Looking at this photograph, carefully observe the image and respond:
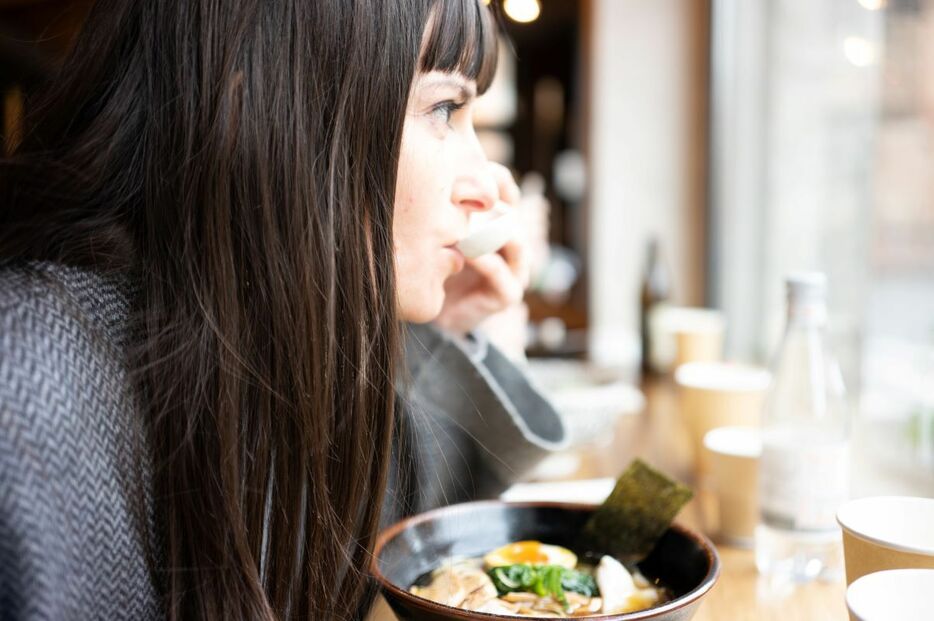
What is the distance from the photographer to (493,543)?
0.87 m

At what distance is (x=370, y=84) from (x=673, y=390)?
1.47 metres

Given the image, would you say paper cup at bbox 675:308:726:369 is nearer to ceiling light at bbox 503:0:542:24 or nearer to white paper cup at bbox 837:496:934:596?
ceiling light at bbox 503:0:542:24

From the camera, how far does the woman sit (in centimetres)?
65

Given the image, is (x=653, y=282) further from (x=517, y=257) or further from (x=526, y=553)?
(x=526, y=553)

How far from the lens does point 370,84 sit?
0.76m

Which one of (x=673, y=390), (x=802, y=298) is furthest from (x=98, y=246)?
(x=673, y=390)

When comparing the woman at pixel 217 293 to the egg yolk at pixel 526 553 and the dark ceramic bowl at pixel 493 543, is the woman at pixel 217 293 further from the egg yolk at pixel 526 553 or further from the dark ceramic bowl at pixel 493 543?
the egg yolk at pixel 526 553

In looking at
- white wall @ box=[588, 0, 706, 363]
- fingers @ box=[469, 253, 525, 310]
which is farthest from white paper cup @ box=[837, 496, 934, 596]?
white wall @ box=[588, 0, 706, 363]

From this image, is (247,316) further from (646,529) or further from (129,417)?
(646,529)

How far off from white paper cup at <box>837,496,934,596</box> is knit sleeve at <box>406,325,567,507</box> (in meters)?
0.43

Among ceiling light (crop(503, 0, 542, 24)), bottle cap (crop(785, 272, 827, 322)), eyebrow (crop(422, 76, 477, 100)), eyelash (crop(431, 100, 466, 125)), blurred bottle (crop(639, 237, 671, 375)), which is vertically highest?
ceiling light (crop(503, 0, 542, 24))

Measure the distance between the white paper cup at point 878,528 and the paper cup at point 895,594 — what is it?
0.06 m

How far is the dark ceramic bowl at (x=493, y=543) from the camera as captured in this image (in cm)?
69

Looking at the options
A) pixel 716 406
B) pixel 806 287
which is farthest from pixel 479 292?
pixel 806 287
